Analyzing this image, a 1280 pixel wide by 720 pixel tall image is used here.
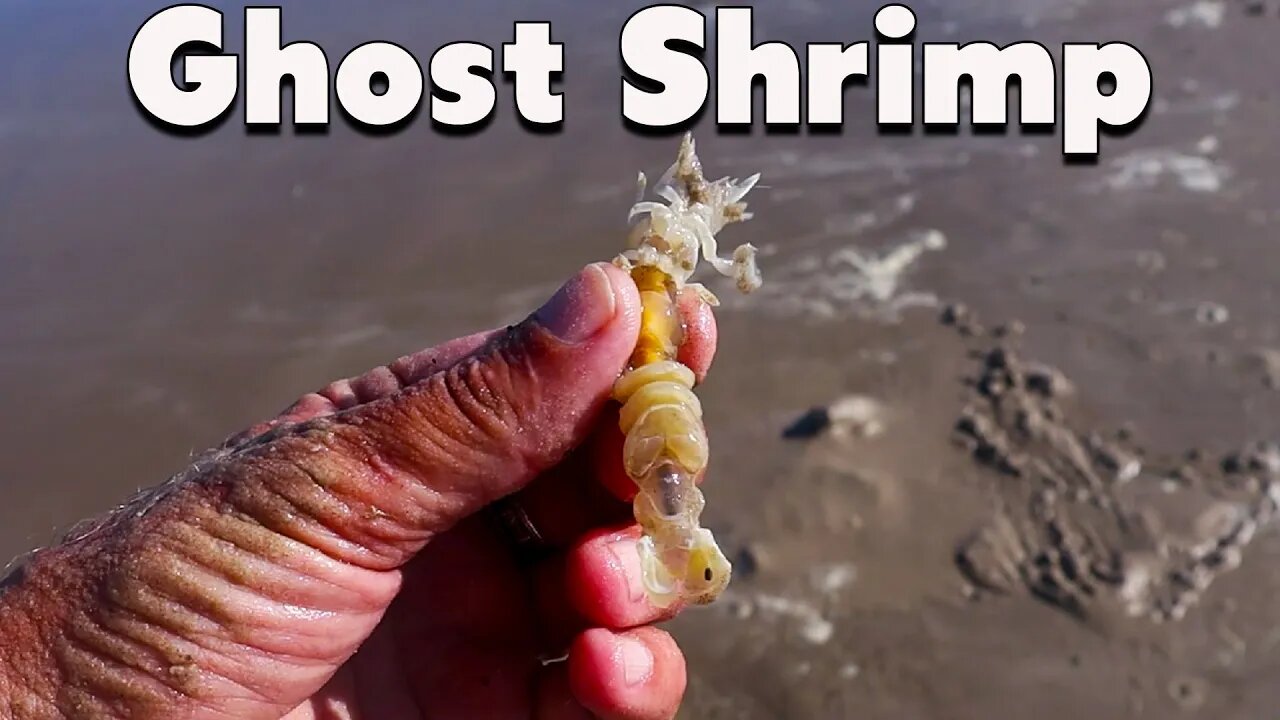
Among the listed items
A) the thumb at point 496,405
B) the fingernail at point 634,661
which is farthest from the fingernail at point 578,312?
the fingernail at point 634,661

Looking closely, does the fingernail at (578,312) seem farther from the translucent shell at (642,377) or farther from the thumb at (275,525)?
the translucent shell at (642,377)

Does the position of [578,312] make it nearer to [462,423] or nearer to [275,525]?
[462,423]

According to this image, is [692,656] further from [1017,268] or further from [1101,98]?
[1101,98]

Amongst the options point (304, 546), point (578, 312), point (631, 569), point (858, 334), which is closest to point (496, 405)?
point (578, 312)

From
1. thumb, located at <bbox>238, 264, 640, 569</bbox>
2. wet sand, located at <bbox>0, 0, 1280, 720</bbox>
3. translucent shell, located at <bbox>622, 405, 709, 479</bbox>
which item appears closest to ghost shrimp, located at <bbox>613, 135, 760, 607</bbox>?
translucent shell, located at <bbox>622, 405, 709, 479</bbox>

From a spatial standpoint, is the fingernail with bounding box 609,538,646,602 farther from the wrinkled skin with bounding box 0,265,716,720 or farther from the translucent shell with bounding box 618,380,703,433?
the translucent shell with bounding box 618,380,703,433

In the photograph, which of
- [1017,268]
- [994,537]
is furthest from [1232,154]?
[994,537]
